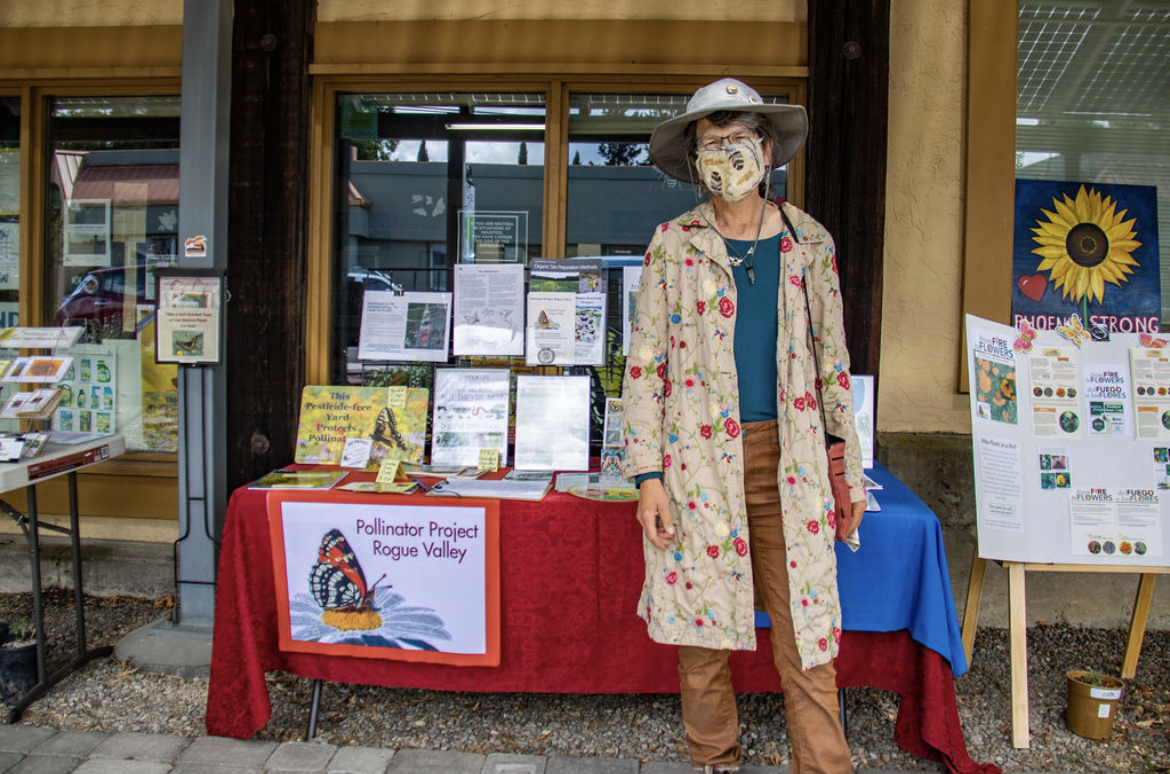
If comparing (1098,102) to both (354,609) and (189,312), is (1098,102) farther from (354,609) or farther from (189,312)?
(189,312)

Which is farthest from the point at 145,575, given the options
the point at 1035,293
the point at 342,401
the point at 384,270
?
the point at 1035,293

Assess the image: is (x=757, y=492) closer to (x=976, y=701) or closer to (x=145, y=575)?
(x=976, y=701)

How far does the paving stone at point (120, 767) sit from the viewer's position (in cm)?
269

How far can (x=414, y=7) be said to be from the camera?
12.6ft

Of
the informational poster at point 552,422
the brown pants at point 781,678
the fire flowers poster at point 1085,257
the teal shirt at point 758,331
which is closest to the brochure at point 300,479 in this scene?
the informational poster at point 552,422

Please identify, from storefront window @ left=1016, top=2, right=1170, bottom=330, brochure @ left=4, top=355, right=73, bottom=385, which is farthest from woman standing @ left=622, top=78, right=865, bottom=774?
brochure @ left=4, top=355, right=73, bottom=385

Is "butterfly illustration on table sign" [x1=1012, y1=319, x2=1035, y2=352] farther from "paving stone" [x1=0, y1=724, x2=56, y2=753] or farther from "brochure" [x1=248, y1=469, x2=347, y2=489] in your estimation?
"paving stone" [x1=0, y1=724, x2=56, y2=753]

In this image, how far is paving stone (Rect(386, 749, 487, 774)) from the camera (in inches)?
107

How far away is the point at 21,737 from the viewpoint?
2904mm

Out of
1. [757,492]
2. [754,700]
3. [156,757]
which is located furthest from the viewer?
[754,700]

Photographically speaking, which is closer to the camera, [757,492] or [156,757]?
[757,492]

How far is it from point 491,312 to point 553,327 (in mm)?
333

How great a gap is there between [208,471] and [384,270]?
125 cm

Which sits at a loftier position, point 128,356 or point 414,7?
point 414,7
